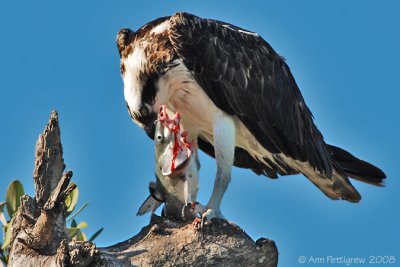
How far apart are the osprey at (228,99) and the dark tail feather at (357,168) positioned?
0.04 feet

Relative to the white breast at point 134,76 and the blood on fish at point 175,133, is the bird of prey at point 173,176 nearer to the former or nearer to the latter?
the blood on fish at point 175,133

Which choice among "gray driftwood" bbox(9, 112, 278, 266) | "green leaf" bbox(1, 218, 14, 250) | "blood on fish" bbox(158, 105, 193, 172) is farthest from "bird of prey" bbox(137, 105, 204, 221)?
"green leaf" bbox(1, 218, 14, 250)

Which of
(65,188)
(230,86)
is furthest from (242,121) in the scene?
(65,188)

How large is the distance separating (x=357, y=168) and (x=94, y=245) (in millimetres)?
4791

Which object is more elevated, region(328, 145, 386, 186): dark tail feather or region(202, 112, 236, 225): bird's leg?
region(328, 145, 386, 186): dark tail feather

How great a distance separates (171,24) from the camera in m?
9.75

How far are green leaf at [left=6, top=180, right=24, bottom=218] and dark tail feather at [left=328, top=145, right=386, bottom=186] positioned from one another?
3.90 metres

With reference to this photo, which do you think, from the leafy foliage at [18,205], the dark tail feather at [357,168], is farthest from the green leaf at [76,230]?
the dark tail feather at [357,168]

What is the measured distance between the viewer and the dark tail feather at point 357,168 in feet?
35.7

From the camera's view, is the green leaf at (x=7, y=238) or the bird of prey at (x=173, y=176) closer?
the green leaf at (x=7, y=238)

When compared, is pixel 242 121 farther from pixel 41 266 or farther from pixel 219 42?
pixel 41 266

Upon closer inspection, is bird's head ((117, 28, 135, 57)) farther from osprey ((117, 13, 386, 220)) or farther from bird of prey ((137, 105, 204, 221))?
bird of prey ((137, 105, 204, 221))

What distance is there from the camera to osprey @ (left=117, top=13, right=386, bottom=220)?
9.66 metres

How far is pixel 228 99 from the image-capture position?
980 centimetres
